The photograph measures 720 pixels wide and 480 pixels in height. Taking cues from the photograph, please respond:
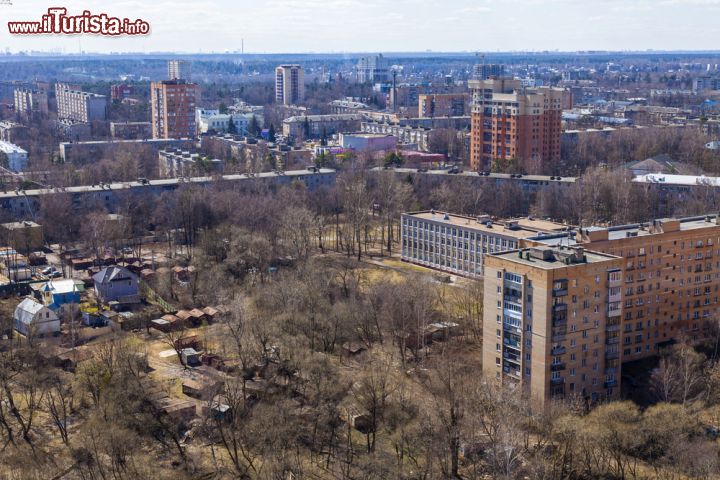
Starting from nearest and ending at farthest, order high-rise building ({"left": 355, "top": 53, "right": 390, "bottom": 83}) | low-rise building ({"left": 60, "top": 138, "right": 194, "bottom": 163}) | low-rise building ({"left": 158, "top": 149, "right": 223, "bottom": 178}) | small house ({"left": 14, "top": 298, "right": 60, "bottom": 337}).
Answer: small house ({"left": 14, "top": 298, "right": 60, "bottom": 337}) → low-rise building ({"left": 158, "top": 149, "right": 223, "bottom": 178}) → low-rise building ({"left": 60, "top": 138, "right": 194, "bottom": 163}) → high-rise building ({"left": 355, "top": 53, "right": 390, "bottom": 83})

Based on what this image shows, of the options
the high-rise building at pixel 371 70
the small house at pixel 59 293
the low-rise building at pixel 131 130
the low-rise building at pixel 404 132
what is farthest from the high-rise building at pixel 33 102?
the high-rise building at pixel 371 70

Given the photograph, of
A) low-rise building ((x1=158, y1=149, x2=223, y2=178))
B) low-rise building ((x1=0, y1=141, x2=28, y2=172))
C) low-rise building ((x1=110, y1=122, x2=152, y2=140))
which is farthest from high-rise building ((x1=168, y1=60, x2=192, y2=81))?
low-rise building ((x1=158, y1=149, x2=223, y2=178))

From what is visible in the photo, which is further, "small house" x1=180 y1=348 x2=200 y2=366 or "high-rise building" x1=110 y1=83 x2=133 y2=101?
"high-rise building" x1=110 y1=83 x2=133 y2=101

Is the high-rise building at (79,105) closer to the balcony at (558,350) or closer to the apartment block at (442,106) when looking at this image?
the apartment block at (442,106)

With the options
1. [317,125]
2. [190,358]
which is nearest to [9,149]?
[317,125]

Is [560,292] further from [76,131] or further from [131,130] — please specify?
[131,130]

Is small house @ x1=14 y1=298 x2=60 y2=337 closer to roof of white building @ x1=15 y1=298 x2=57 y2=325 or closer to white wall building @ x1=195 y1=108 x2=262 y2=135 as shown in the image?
roof of white building @ x1=15 y1=298 x2=57 y2=325

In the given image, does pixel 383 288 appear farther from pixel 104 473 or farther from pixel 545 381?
pixel 104 473
